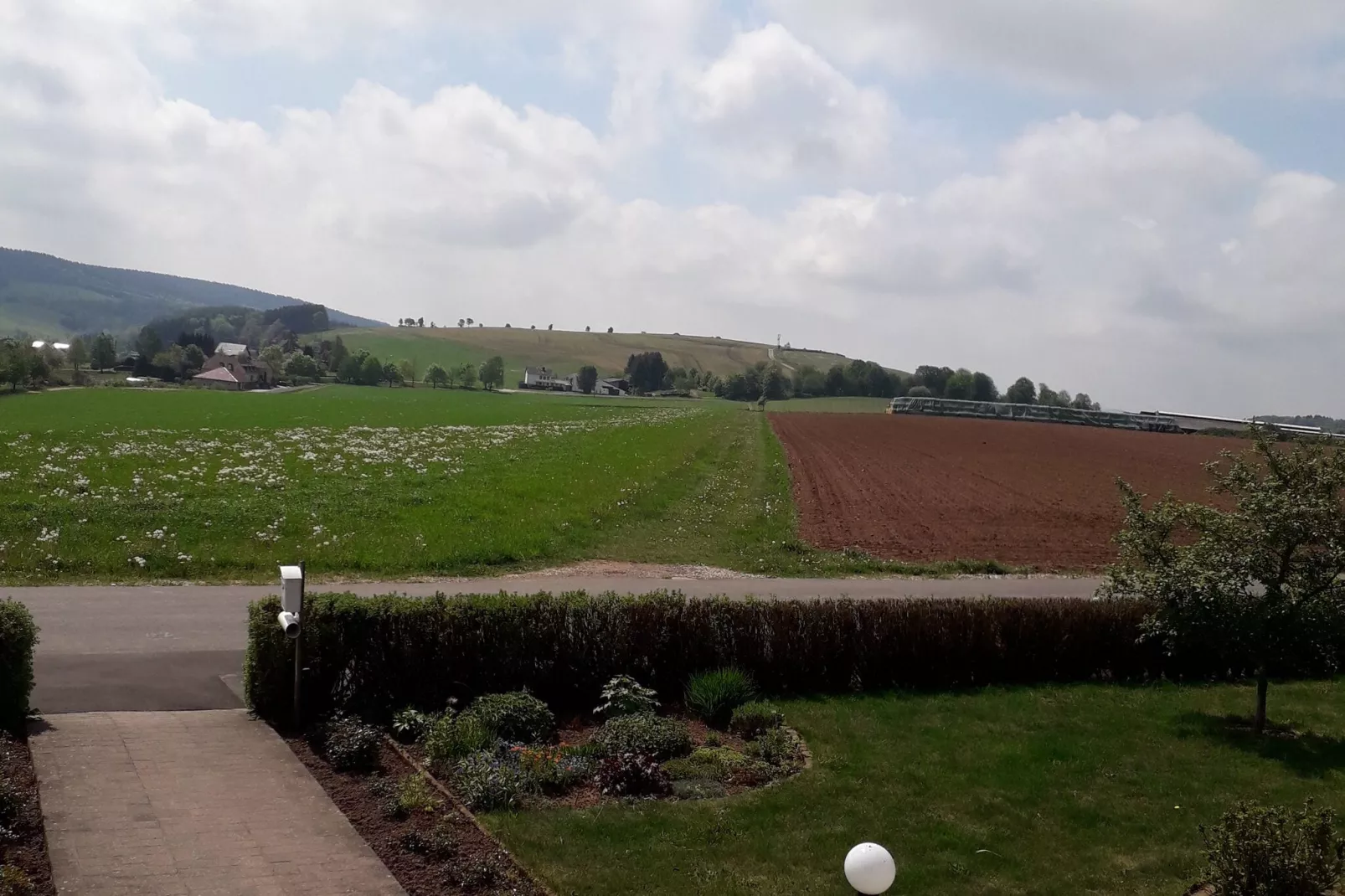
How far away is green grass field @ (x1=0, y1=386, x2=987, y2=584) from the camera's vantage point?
1922 centimetres

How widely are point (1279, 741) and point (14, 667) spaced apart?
13.6 m

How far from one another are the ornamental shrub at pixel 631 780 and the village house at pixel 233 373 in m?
123

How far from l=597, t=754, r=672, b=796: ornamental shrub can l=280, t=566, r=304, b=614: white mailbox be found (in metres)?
3.48

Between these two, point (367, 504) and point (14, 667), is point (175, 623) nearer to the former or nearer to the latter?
point (14, 667)

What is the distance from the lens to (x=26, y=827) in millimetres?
7344

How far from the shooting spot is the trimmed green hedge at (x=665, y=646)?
1089cm

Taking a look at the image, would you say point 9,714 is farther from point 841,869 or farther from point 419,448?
point 419,448

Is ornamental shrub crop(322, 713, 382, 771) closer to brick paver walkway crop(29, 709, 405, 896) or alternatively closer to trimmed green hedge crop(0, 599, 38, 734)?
brick paver walkway crop(29, 709, 405, 896)

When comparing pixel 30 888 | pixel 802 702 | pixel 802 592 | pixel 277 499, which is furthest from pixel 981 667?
pixel 277 499

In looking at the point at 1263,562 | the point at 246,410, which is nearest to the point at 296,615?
the point at 1263,562

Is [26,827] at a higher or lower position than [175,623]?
higher

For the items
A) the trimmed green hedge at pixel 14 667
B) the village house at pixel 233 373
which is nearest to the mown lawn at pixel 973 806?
the trimmed green hedge at pixel 14 667

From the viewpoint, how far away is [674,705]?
12188 mm

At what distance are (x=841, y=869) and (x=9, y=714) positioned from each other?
767 centimetres
